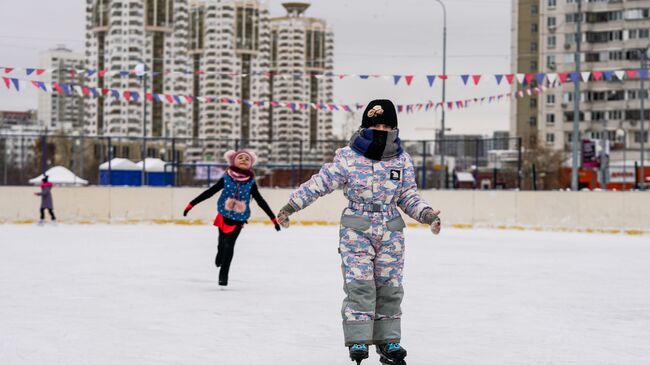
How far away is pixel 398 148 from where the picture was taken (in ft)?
20.3

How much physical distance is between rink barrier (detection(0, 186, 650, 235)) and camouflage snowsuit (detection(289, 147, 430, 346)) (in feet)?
65.1

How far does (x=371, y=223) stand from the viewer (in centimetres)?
603

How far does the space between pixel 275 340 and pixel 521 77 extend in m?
16.7

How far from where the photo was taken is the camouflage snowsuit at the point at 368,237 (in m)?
6.03

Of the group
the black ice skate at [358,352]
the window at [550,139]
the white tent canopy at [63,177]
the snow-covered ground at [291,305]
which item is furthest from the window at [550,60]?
the black ice skate at [358,352]

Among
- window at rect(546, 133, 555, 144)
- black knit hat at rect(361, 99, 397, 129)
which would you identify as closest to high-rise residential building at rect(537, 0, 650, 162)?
window at rect(546, 133, 555, 144)

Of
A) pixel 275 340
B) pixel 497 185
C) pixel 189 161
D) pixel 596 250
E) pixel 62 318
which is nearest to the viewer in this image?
pixel 275 340

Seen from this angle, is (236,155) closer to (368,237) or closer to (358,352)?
(368,237)

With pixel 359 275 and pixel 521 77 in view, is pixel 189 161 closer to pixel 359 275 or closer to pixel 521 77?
pixel 521 77

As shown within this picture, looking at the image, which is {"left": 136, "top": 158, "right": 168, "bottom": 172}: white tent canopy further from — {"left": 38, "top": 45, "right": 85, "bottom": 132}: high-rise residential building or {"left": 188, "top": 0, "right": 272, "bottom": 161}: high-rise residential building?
{"left": 38, "top": 45, "right": 85, "bottom": 132}: high-rise residential building

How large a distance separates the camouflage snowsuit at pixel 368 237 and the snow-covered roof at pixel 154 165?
74.9 ft

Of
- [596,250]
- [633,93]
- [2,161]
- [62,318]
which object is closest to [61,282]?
[62,318]

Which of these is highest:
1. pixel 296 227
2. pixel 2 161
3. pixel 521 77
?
pixel 521 77

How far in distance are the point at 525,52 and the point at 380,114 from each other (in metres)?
113
